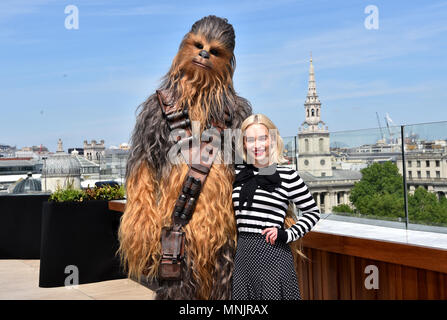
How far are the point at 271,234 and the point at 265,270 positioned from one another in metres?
0.17

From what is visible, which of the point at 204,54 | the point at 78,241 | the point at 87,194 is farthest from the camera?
the point at 87,194

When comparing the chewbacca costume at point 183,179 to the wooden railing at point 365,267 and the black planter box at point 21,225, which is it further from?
A: the black planter box at point 21,225

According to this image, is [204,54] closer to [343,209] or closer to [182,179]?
[182,179]

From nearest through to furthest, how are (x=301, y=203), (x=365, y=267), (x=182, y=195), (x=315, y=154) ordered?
(x=301, y=203)
(x=182, y=195)
(x=365, y=267)
(x=315, y=154)

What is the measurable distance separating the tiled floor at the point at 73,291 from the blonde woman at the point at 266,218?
2.86 meters

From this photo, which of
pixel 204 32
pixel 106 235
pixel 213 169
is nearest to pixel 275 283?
pixel 213 169

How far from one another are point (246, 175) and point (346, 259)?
105 centimetres

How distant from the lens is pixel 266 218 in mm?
2576

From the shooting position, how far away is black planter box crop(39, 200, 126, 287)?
225 inches

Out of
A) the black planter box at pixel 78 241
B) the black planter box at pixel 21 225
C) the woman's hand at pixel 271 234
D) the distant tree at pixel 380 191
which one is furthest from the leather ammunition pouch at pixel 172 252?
the black planter box at pixel 21 225

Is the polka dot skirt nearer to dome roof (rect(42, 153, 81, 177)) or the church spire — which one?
dome roof (rect(42, 153, 81, 177))

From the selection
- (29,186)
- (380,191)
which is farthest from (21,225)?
(380,191)

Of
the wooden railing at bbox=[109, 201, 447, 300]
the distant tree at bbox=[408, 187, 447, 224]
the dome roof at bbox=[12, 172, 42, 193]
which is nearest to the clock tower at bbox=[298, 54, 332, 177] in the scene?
the wooden railing at bbox=[109, 201, 447, 300]
